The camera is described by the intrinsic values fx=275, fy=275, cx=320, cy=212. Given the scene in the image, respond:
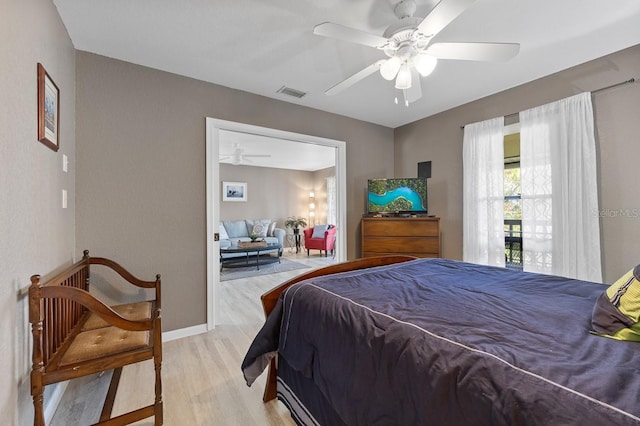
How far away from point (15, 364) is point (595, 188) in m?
4.00

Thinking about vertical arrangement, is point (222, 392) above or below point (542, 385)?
below

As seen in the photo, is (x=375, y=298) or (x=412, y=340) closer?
(x=412, y=340)

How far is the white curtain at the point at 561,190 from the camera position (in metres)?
2.40

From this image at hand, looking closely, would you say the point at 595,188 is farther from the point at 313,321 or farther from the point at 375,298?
the point at 313,321

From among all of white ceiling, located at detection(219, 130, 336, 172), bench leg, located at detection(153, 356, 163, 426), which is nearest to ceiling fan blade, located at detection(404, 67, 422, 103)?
white ceiling, located at detection(219, 130, 336, 172)

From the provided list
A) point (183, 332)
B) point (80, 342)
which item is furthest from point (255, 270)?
point (80, 342)

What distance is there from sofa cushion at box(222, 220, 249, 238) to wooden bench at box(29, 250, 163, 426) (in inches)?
205

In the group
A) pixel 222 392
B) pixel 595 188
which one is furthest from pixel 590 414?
pixel 595 188

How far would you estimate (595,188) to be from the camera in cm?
239

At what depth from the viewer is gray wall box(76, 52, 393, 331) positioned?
2223mm

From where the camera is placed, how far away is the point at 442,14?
4.52ft

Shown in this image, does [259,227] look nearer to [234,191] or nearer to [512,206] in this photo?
[234,191]

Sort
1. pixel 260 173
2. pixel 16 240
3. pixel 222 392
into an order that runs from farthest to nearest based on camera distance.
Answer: pixel 260 173 → pixel 222 392 → pixel 16 240

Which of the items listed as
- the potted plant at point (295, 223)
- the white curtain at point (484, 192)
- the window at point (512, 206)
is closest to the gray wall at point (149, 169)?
the white curtain at point (484, 192)
